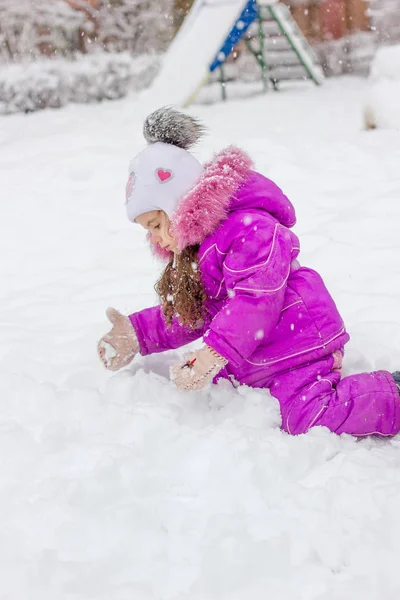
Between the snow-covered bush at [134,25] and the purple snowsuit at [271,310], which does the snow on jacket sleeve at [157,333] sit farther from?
the snow-covered bush at [134,25]

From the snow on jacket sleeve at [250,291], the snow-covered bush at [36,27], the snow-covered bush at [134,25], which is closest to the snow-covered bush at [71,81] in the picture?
the snow-covered bush at [36,27]

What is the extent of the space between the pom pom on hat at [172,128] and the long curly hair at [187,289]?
0.37m

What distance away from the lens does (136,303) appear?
3467 mm

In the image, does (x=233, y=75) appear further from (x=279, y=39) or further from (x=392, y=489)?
(x=392, y=489)

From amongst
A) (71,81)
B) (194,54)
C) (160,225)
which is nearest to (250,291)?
(160,225)

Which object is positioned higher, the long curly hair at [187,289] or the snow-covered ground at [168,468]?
the long curly hair at [187,289]

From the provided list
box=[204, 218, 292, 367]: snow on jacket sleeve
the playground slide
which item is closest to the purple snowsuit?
box=[204, 218, 292, 367]: snow on jacket sleeve

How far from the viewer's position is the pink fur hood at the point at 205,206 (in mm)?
2207

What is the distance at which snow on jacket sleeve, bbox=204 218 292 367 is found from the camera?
216 cm

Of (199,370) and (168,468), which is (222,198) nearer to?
(199,370)

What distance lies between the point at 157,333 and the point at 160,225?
50cm

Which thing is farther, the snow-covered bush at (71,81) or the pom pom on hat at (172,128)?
the snow-covered bush at (71,81)

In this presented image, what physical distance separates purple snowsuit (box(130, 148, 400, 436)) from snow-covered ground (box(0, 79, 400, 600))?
0.09m

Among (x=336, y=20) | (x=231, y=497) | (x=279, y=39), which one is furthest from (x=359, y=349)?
(x=336, y=20)
